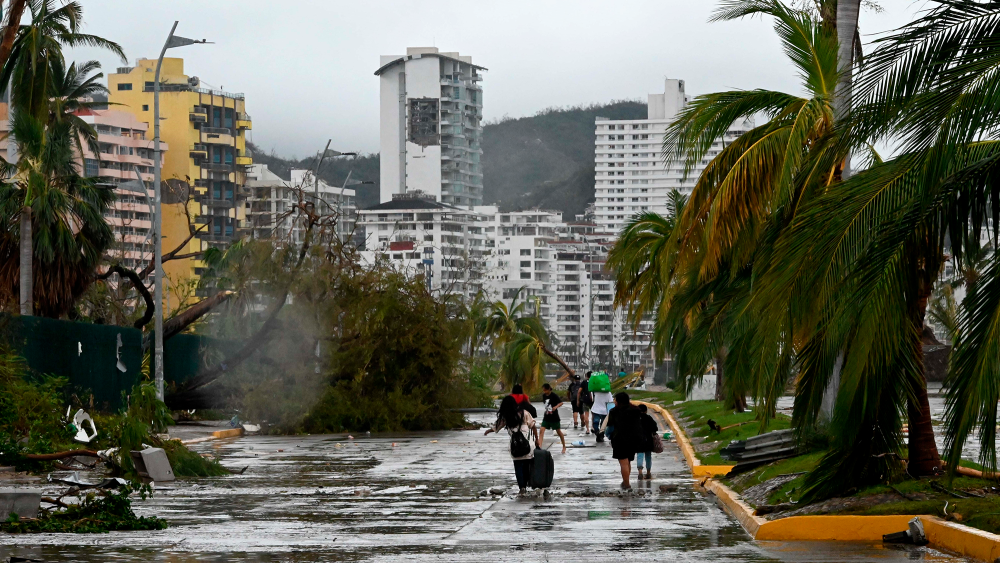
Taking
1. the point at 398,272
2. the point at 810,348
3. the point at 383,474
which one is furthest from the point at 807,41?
the point at 398,272

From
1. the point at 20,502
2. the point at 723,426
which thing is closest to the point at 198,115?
the point at 723,426

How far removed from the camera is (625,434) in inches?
799

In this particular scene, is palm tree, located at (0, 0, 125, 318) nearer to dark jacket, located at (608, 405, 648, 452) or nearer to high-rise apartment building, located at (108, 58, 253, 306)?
dark jacket, located at (608, 405, 648, 452)

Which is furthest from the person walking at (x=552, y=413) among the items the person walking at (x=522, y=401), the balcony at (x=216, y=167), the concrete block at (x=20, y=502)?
the balcony at (x=216, y=167)

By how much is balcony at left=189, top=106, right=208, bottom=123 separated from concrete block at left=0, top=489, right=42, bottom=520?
14683cm

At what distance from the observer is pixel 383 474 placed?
23.2m

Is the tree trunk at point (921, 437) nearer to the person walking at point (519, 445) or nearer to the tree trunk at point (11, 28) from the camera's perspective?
the person walking at point (519, 445)

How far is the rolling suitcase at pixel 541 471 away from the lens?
18.7 m

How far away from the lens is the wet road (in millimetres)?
12328

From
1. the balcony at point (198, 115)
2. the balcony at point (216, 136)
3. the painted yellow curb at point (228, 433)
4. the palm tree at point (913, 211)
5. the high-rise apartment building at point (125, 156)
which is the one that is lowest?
the painted yellow curb at point (228, 433)

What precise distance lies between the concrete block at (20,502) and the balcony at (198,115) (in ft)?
482

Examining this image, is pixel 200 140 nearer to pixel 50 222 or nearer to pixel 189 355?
pixel 189 355

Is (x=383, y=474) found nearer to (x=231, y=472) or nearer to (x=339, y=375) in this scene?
(x=231, y=472)

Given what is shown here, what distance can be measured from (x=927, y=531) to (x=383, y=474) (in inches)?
471
